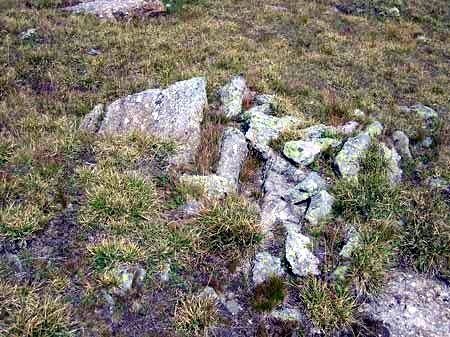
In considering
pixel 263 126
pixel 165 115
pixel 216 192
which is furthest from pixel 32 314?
pixel 263 126

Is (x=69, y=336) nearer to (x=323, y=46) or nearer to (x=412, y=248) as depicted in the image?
(x=412, y=248)

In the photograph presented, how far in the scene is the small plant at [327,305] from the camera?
5.54 meters

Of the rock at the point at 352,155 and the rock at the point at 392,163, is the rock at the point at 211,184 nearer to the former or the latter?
the rock at the point at 352,155

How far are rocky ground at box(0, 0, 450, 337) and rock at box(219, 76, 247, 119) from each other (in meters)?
0.08

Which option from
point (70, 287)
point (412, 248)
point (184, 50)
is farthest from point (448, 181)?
point (184, 50)

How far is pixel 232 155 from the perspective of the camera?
8125mm

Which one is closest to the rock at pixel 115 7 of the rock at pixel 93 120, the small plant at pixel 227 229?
the rock at pixel 93 120

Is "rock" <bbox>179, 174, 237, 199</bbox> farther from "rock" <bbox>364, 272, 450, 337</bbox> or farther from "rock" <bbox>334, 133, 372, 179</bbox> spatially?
"rock" <bbox>364, 272, 450, 337</bbox>

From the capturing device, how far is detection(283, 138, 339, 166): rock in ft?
26.6

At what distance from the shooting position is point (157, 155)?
790 centimetres

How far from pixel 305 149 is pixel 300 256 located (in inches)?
106

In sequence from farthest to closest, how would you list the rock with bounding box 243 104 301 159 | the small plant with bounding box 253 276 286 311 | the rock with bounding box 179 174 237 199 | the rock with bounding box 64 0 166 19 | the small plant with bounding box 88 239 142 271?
the rock with bounding box 64 0 166 19 < the rock with bounding box 243 104 301 159 < the rock with bounding box 179 174 237 199 < the small plant with bounding box 88 239 142 271 < the small plant with bounding box 253 276 286 311

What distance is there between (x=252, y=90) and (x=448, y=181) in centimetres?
522

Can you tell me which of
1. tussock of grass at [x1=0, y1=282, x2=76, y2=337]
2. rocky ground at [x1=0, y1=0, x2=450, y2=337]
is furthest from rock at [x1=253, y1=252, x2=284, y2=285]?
tussock of grass at [x1=0, y1=282, x2=76, y2=337]
